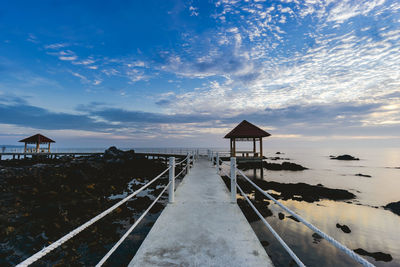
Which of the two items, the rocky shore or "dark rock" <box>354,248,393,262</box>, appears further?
"dark rock" <box>354,248,393,262</box>

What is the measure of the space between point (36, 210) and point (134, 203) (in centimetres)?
387

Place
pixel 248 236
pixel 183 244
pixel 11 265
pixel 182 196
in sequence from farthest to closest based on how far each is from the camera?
pixel 182 196
pixel 11 265
pixel 248 236
pixel 183 244

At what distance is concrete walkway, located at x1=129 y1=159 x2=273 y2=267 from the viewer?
2557 millimetres

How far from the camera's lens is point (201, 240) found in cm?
306

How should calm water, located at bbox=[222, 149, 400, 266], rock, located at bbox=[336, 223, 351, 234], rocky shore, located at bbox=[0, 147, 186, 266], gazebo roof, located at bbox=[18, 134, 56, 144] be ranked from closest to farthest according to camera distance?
rocky shore, located at bbox=[0, 147, 186, 266] → calm water, located at bbox=[222, 149, 400, 266] → rock, located at bbox=[336, 223, 351, 234] → gazebo roof, located at bbox=[18, 134, 56, 144]

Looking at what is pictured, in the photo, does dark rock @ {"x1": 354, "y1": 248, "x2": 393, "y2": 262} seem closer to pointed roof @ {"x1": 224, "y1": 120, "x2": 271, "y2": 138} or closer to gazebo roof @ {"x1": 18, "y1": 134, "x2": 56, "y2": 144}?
pointed roof @ {"x1": 224, "y1": 120, "x2": 271, "y2": 138}

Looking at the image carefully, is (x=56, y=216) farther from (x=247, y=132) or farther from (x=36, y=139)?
(x=36, y=139)

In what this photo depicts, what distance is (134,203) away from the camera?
9.03 m

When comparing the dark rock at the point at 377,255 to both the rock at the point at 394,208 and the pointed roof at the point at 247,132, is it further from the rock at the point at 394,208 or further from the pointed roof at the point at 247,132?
the pointed roof at the point at 247,132

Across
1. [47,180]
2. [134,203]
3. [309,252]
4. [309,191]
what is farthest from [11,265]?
[309,191]

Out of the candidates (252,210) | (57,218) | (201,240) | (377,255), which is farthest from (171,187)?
(377,255)

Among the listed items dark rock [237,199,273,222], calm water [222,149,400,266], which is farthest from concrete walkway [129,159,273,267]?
dark rock [237,199,273,222]

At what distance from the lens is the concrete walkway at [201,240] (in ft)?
8.39

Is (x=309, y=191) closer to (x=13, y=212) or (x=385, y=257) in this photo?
(x=385, y=257)
